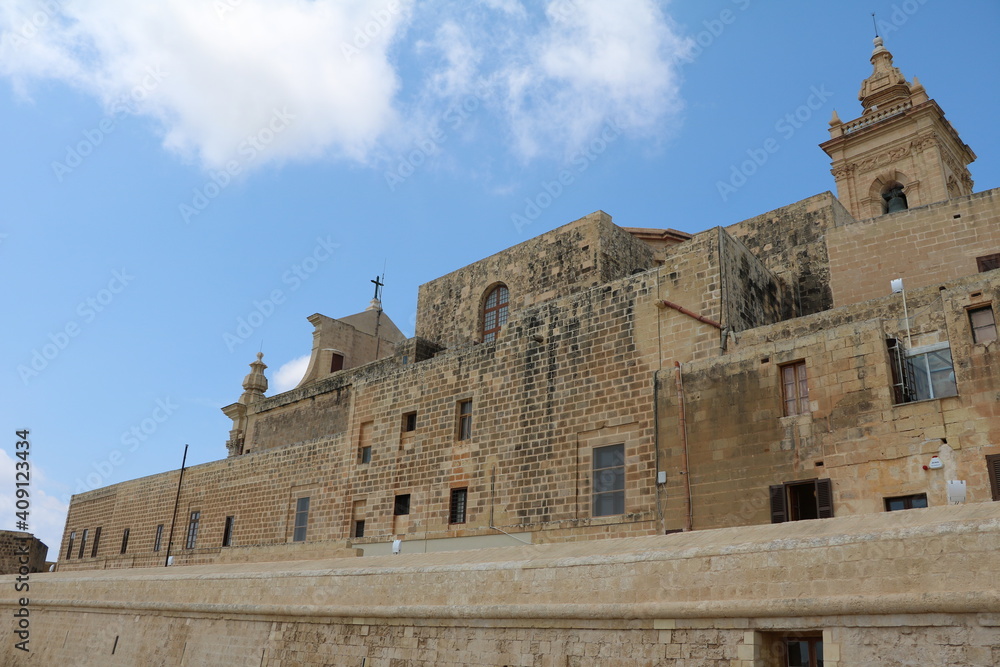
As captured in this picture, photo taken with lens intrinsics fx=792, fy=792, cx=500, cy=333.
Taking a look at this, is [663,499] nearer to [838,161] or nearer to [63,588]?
[63,588]

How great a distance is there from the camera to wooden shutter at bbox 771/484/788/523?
1078 centimetres

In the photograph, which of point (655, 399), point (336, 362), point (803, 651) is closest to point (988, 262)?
point (655, 399)

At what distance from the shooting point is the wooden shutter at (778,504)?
35.4 feet

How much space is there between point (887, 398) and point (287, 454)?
1539 cm

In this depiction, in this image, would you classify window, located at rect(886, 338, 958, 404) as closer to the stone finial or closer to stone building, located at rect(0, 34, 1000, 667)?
stone building, located at rect(0, 34, 1000, 667)

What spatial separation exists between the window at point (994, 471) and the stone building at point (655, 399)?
2cm

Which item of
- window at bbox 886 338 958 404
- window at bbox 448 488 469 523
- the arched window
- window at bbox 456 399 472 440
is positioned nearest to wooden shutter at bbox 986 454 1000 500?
window at bbox 886 338 958 404

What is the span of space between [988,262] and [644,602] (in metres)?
8.84

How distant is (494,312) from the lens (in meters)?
19.7

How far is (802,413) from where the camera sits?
438 inches

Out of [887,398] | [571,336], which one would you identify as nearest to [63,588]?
[571,336]

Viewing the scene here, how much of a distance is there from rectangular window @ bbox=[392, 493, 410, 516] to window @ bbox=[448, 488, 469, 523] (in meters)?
1.41

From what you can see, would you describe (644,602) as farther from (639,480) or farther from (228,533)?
(228,533)

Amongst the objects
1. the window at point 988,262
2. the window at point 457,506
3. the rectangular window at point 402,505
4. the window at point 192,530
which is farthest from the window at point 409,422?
the window at point 988,262
